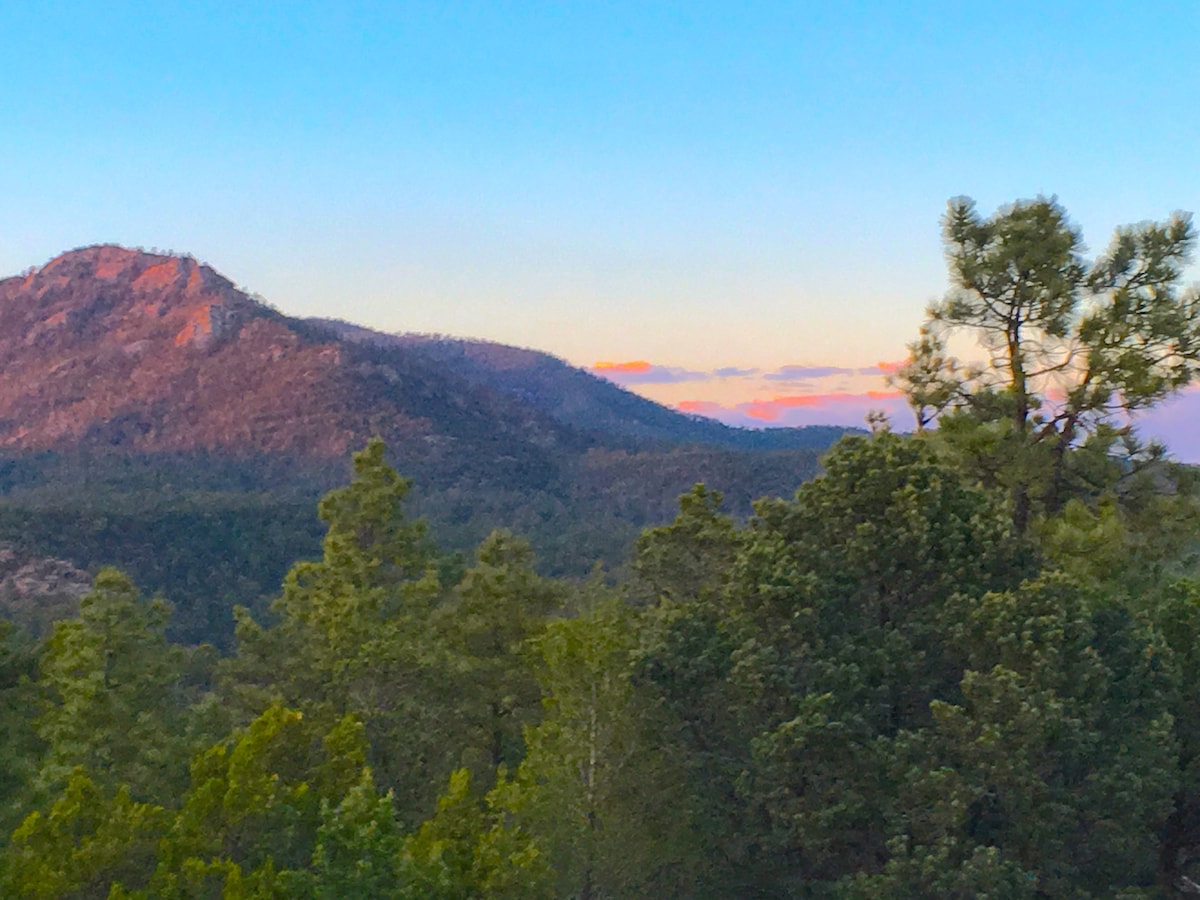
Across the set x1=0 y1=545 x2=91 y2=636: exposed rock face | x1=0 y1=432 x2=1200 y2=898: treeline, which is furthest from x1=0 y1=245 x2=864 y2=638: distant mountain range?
x1=0 y1=432 x2=1200 y2=898: treeline

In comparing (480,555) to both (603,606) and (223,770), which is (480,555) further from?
(223,770)

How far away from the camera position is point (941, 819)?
13.6 metres

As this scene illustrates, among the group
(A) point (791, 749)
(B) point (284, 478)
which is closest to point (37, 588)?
(B) point (284, 478)

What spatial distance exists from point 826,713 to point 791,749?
2.40 feet

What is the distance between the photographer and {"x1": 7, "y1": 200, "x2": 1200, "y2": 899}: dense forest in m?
13.3

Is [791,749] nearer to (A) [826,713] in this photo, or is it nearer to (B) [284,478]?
(A) [826,713]

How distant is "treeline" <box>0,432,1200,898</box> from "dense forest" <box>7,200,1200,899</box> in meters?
0.05

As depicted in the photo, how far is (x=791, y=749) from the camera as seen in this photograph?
557 inches

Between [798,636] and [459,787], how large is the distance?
513cm

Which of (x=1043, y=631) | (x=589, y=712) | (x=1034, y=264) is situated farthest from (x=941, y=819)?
(x=1034, y=264)

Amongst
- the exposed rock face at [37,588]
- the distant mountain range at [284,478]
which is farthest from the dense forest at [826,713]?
the distant mountain range at [284,478]

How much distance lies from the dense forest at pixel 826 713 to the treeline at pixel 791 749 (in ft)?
0.17

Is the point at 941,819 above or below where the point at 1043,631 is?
below

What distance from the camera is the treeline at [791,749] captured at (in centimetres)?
1299
